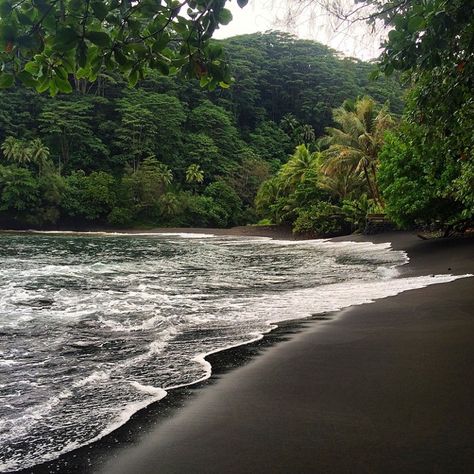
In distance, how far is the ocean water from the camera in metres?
3.44

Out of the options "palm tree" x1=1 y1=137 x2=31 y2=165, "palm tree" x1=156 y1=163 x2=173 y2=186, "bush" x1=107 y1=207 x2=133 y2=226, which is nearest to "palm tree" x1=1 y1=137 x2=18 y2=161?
"palm tree" x1=1 y1=137 x2=31 y2=165

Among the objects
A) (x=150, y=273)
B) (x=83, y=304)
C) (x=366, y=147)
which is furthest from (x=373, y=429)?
(x=366, y=147)

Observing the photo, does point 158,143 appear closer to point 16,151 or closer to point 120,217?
point 120,217

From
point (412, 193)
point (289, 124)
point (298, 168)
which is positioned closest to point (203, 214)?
point (298, 168)

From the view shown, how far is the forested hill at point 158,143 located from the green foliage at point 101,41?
1948 inches

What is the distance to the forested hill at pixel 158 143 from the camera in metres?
51.5

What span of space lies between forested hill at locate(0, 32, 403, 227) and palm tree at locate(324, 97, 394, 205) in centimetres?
1678

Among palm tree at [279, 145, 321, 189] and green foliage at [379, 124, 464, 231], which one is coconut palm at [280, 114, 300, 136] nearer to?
palm tree at [279, 145, 321, 189]

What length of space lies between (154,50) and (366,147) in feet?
104

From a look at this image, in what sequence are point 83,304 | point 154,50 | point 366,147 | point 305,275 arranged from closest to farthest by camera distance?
1. point 154,50
2. point 83,304
3. point 305,275
4. point 366,147

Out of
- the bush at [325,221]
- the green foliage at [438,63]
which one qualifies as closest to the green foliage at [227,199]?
the bush at [325,221]

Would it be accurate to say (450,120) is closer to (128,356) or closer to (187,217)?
(128,356)

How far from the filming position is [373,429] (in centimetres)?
293

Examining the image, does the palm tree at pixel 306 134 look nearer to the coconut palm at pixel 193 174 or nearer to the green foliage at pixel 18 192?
the coconut palm at pixel 193 174
